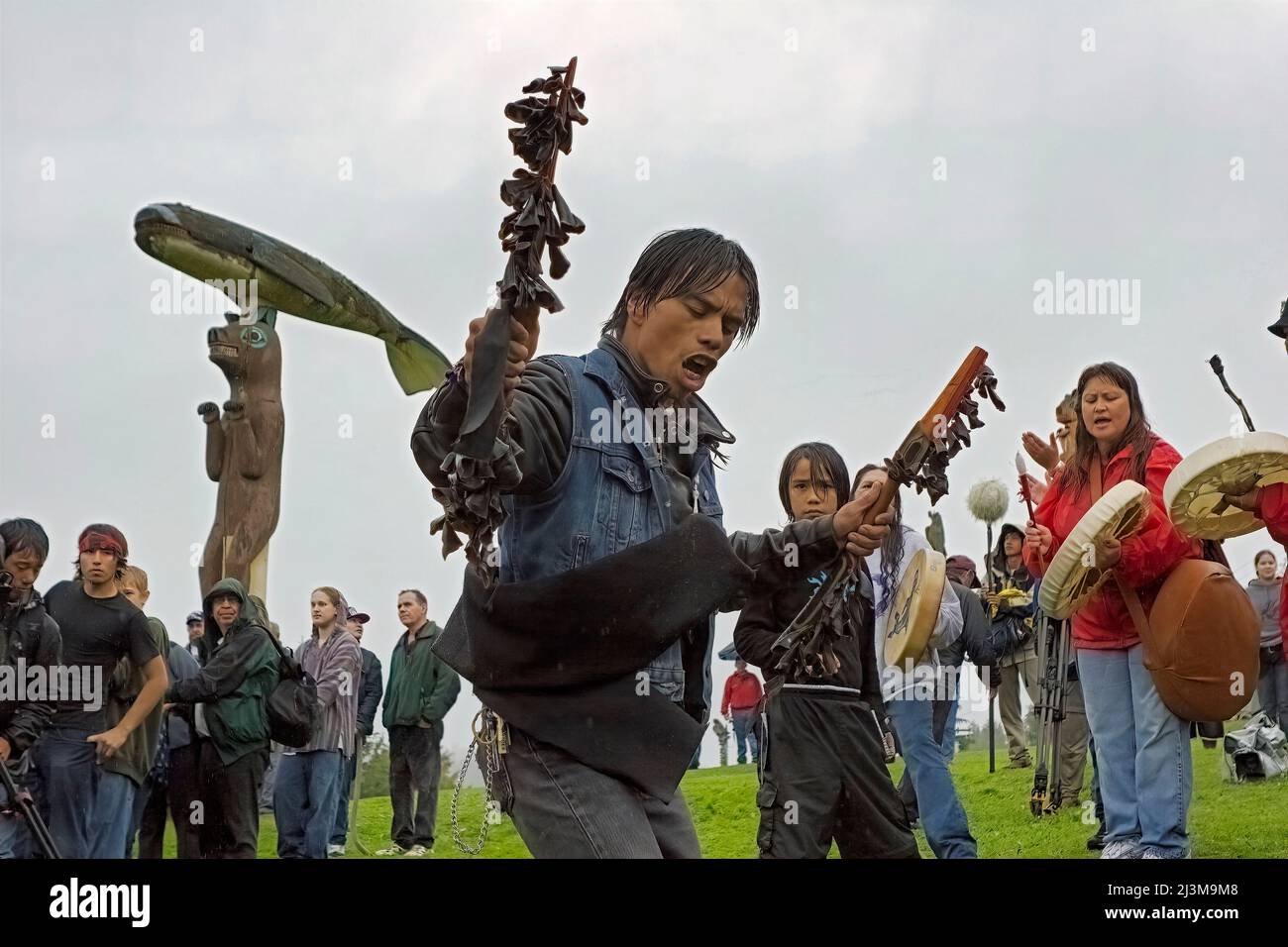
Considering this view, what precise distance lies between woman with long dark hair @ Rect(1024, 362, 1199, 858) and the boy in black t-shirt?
4285mm

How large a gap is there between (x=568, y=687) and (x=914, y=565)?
11.5ft

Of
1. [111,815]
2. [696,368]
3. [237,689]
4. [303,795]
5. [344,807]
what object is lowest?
[344,807]

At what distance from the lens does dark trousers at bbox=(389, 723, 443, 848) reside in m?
9.41

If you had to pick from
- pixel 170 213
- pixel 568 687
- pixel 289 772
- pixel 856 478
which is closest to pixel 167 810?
pixel 289 772

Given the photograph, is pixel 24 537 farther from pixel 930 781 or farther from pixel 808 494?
pixel 930 781

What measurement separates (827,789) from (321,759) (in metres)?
4.05

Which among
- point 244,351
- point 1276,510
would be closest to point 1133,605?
point 1276,510

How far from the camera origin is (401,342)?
1296 centimetres

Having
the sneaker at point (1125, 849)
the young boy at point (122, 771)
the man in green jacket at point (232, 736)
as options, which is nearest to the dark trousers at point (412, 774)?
the man in green jacket at point (232, 736)

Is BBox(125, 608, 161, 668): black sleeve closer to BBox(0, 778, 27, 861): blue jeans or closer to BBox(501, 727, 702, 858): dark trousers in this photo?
BBox(0, 778, 27, 861): blue jeans

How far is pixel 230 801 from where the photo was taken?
8.20m

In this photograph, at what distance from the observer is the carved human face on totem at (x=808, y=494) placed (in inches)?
214

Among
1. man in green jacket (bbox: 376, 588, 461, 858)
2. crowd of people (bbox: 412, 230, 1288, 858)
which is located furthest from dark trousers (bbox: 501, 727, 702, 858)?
man in green jacket (bbox: 376, 588, 461, 858)
